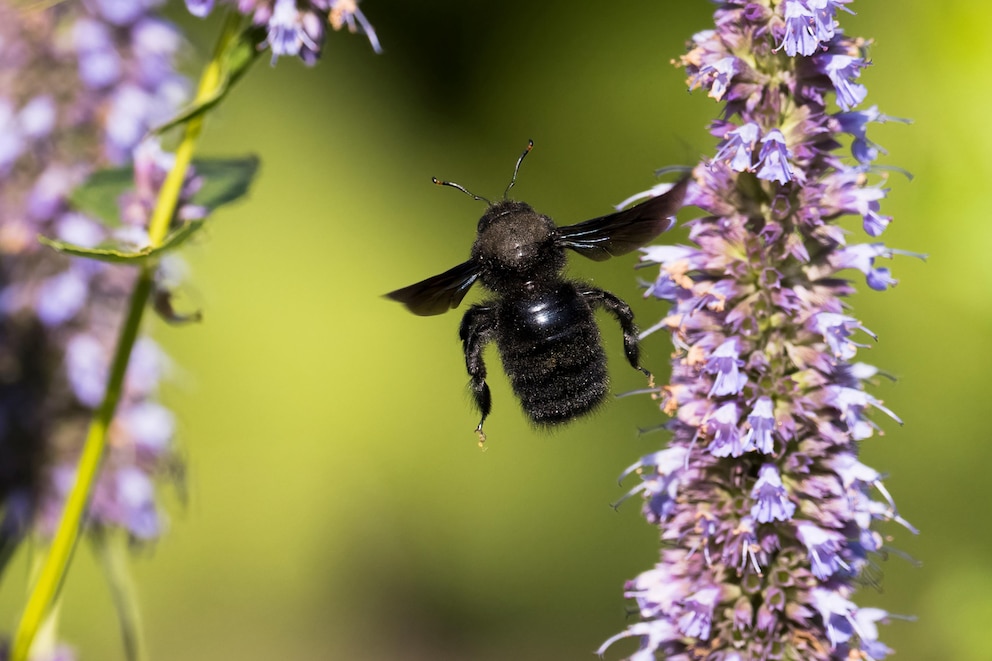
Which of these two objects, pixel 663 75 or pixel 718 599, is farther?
pixel 663 75

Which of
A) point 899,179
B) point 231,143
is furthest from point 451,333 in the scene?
point 899,179

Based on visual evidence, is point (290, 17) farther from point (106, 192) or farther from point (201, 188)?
point (106, 192)

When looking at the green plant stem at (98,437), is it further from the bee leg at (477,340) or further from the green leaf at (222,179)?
the bee leg at (477,340)

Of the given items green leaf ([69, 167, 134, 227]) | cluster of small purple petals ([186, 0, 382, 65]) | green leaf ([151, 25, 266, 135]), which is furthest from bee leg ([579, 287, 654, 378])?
green leaf ([69, 167, 134, 227])

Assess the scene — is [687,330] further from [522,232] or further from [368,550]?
[368,550]

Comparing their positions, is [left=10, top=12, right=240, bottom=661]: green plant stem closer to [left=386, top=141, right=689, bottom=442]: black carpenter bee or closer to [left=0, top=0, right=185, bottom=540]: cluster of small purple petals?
[left=386, top=141, right=689, bottom=442]: black carpenter bee

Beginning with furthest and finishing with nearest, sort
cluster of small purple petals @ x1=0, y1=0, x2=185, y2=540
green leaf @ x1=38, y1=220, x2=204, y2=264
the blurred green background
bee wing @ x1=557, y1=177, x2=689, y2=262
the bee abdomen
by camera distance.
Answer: the blurred green background
cluster of small purple petals @ x1=0, y1=0, x2=185, y2=540
the bee abdomen
bee wing @ x1=557, y1=177, x2=689, y2=262
green leaf @ x1=38, y1=220, x2=204, y2=264

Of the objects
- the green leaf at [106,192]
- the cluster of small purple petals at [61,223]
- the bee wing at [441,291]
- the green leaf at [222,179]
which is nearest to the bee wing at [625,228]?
the bee wing at [441,291]
